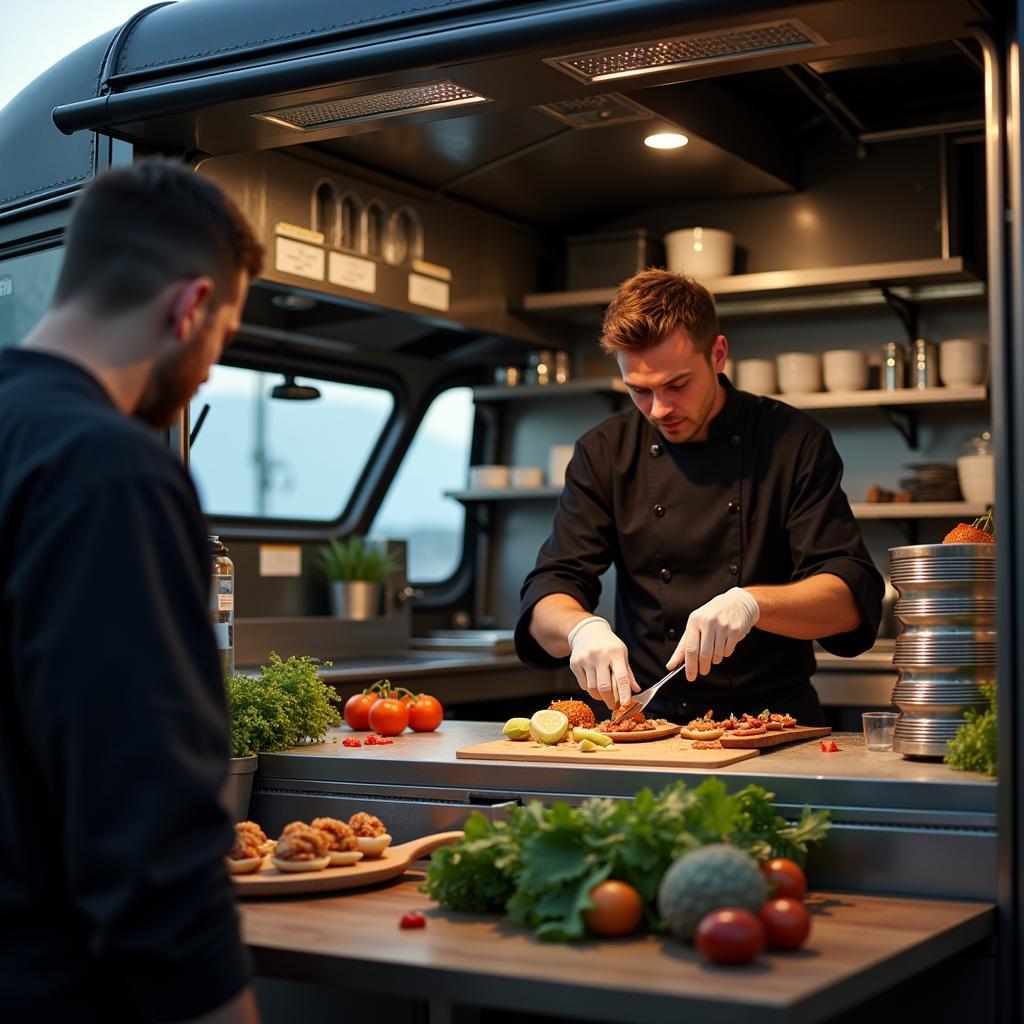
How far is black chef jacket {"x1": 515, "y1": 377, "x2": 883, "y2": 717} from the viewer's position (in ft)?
10.8

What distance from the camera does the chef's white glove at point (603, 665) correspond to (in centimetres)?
296

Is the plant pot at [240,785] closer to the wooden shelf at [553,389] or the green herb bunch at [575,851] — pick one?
the green herb bunch at [575,851]

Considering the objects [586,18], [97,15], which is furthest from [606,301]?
[586,18]

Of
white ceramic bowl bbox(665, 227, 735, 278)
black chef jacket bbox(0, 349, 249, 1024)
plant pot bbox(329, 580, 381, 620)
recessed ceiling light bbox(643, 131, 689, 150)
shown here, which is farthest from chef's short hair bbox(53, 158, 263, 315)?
plant pot bbox(329, 580, 381, 620)

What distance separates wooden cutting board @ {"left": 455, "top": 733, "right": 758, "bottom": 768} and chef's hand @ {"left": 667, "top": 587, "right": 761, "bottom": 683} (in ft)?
0.62

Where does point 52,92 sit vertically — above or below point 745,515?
above

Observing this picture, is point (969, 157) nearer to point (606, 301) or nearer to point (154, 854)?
point (606, 301)

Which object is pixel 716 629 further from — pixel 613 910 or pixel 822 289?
pixel 822 289

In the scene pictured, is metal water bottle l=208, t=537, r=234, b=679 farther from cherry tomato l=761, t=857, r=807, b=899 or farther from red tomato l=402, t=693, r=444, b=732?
cherry tomato l=761, t=857, r=807, b=899

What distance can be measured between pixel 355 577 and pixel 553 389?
1107mm

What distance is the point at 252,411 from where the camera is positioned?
5848 mm

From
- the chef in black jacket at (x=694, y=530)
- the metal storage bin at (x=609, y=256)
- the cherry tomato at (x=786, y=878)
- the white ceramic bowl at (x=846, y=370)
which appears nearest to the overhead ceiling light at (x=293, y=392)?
the metal storage bin at (x=609, y=256)

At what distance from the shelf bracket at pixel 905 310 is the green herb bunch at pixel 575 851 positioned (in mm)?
3410

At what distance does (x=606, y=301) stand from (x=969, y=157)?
1449mm
